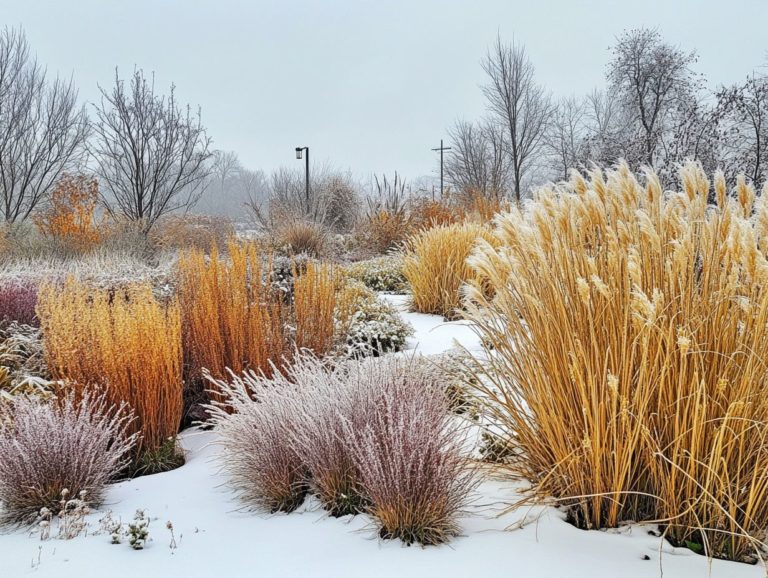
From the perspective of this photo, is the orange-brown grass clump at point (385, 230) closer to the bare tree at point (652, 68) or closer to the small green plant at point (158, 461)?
the small green plant at point (158, 461)

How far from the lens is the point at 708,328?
175cm

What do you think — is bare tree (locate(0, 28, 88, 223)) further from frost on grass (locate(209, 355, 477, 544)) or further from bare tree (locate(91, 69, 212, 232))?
frost on grass (locate(209, 355, 477, 544))

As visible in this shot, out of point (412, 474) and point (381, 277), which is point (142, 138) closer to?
point (381, 277)

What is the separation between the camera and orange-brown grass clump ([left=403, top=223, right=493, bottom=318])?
676 cm

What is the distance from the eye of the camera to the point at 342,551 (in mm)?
1883

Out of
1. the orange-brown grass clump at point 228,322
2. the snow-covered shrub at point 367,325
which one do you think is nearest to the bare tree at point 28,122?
the snow-covered shrub at point 367,325

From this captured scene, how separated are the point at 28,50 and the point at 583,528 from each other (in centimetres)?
1707

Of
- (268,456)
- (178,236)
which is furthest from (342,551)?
(178,236)

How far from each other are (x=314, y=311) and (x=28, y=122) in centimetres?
1333

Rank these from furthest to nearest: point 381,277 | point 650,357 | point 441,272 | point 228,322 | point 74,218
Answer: point 74,218
point 381,277
point 441,272
point 228,322
point 650,357

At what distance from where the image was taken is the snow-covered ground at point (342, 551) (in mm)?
1660

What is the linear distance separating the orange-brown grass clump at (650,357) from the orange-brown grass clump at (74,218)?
1021cm

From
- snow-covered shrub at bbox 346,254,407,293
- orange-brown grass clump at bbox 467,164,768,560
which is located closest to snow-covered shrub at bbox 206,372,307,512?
orange-brown grass clump at bbox 467,164,768,560

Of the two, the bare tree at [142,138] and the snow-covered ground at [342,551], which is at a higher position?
the bare tree at [142,138]
